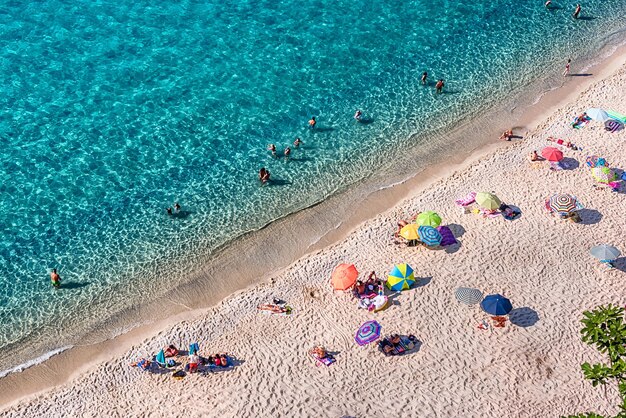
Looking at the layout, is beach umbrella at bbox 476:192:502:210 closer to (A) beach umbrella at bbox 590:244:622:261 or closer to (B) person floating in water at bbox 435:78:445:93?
(A) beach umbrella at bbox 590:244:622:261

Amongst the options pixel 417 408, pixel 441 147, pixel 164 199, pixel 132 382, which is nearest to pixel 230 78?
pixel 164 199

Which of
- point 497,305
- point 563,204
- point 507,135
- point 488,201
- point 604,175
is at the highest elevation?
point 604,175

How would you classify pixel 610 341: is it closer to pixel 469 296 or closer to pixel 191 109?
pixel 469 296

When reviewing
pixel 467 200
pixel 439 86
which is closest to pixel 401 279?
pixel 467 200

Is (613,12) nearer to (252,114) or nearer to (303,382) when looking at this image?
(252,114)

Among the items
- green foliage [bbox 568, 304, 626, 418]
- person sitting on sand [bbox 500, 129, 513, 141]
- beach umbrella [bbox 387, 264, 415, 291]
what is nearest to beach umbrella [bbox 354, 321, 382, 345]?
beach umbrella [bbox 387, 264, 415, 291]

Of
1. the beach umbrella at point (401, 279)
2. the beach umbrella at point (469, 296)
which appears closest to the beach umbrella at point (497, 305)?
the beach umbrella at point (469, 296)

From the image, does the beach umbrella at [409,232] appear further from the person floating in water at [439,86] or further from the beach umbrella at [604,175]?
the person floating in water at [439,86]
